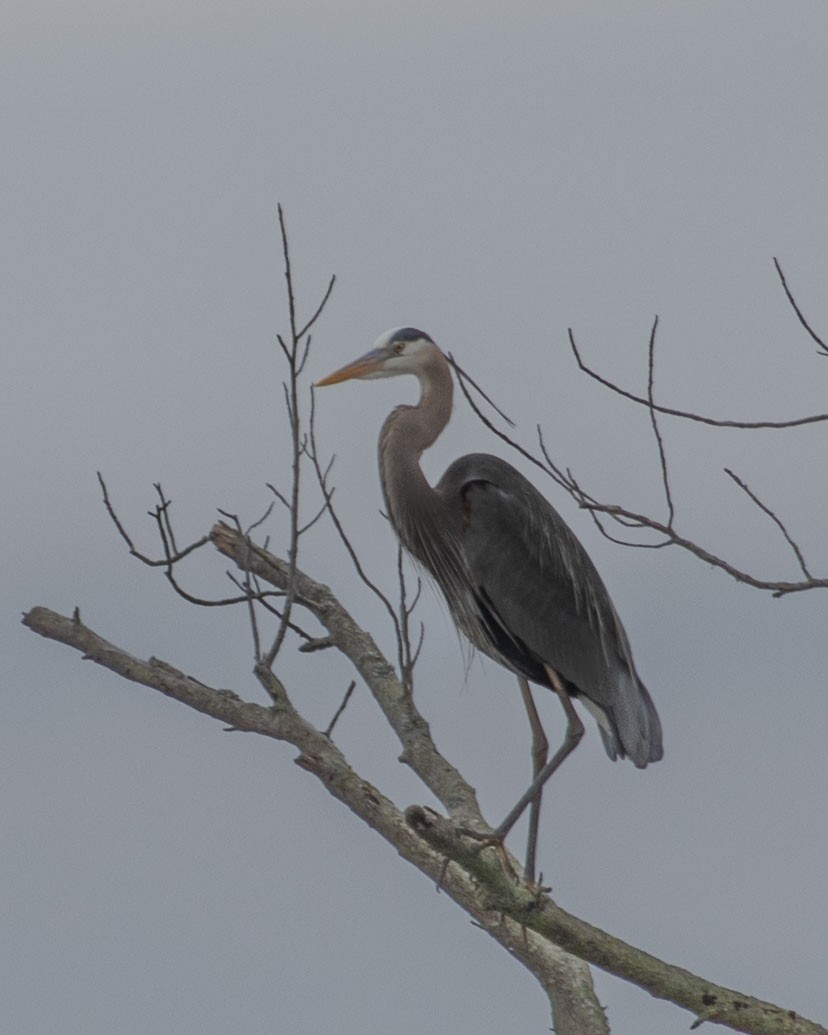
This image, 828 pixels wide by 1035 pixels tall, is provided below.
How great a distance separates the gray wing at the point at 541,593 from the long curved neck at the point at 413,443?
181 mm

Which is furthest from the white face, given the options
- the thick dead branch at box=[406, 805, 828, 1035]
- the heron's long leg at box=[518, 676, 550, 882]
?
the thick dead branch at box=[406, 805, 828, 1035]

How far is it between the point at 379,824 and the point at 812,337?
1792 mm

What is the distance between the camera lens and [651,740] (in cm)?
460

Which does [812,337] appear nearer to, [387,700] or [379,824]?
[379,824]

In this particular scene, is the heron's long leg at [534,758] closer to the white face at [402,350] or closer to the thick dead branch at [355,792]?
the thick dead branch at [355,792]

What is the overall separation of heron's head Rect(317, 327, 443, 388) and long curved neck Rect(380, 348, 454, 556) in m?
0.03

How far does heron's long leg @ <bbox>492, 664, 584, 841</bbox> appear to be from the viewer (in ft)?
14.0

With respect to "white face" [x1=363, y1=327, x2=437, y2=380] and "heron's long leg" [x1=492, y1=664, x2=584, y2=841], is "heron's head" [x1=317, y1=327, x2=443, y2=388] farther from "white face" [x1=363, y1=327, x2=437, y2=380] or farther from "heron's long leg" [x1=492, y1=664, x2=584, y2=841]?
"heron's long leg" [x1=492, y1=664, x2=584, y2=841]

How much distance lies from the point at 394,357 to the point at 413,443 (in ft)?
1.11

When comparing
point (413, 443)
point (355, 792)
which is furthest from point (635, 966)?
point (413, 443)

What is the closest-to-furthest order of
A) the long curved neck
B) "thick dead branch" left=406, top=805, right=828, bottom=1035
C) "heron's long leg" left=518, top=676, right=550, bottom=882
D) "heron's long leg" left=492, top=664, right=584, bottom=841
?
"thick dead branch" left=406, top=805, right=828, bottom=1035 → "heron's long leg" left=492, top=664, right=584, bottom=841 → "heron's long leg" left=518, top=676, right=550, bottom=882 → the long curved neck

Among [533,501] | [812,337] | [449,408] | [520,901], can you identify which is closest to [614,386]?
[812,337]

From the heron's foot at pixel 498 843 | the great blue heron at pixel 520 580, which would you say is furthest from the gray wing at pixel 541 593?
the heron's foot at pixel 498 843

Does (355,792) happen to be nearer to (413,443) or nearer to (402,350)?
(413,443)
